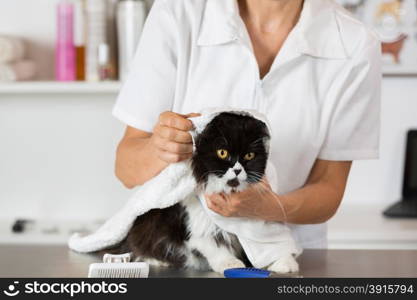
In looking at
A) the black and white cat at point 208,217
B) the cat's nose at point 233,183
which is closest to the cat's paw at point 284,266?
the black and white cat at point 208,217

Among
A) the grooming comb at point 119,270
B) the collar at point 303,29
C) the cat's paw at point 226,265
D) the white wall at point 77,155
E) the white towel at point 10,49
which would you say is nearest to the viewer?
the grooming comb at point 119,270

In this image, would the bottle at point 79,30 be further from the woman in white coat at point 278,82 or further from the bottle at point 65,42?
→ the woman in white coat at point 278,82

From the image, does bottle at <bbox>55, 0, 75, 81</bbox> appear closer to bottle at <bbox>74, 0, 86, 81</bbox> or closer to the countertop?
bottle at <bbox>74, 0, 86, 81</bbox>

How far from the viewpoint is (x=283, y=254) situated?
3.59 feet

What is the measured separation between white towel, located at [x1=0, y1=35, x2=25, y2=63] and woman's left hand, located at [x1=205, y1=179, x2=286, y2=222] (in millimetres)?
1588

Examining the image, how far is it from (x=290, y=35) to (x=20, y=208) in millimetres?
1732

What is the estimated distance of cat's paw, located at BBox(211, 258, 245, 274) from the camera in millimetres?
1060

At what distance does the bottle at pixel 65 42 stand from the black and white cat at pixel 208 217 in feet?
4.66

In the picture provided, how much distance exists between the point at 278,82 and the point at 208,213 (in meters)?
0.39

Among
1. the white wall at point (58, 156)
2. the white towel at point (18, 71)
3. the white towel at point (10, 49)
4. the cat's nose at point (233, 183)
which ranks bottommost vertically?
the white wall at point (58, 156)

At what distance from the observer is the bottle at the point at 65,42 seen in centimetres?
248

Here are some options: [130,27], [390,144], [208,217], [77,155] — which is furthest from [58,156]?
[208,217]

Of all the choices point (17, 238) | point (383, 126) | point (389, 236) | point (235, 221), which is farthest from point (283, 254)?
point (383, 126)

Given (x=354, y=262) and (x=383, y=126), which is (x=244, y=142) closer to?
(x=354, y=262)
